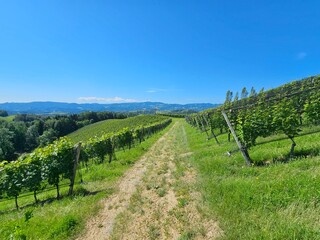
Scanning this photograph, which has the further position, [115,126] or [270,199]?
[115,126]

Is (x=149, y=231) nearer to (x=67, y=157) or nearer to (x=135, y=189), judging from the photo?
A: (x=135, y=189)

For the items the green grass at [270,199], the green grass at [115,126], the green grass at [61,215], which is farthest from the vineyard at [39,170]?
the green grass at [115,126]

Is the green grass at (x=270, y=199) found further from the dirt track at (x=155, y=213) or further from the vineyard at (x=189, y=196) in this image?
the dirt track at (x=155, y=213)

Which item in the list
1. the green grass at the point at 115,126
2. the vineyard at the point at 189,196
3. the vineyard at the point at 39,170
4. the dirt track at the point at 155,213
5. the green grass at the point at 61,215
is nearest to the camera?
the vineyard at the point at 189,196

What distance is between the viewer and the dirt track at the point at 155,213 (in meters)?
5.11

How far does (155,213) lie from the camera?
622 cm

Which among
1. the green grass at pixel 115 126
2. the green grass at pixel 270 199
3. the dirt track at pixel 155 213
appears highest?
the green grass at pixel 270 199

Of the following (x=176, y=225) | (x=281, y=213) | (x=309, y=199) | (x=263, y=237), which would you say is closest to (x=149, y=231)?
(x=176, y=225)

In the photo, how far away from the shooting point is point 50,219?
6.29m

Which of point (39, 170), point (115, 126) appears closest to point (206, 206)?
point (39, 170)

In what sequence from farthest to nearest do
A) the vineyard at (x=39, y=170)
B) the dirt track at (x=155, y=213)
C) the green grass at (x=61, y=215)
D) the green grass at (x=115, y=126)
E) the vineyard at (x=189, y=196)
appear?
1. the green grass at (x=115, y=126)
2. the vineyard at (x=39, y=170)
3. the green grass at (x=61, y=215)
4. the dirt track at (x=155, y=213)
5. the vineyard at (x=189, y=196)

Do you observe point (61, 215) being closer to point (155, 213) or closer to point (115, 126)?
point (155, 213)

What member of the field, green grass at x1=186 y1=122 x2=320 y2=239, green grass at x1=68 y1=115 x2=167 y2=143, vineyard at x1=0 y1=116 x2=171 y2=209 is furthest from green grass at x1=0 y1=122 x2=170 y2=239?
green grass at x1=68 y1=115 x2=167 y2=143

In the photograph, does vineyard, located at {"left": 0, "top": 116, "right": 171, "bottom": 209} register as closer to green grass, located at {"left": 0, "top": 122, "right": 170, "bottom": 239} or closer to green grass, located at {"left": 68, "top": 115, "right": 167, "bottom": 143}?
green grass, located at {"left": 0, "top": 122, "right": 170, "bottom": 239}
